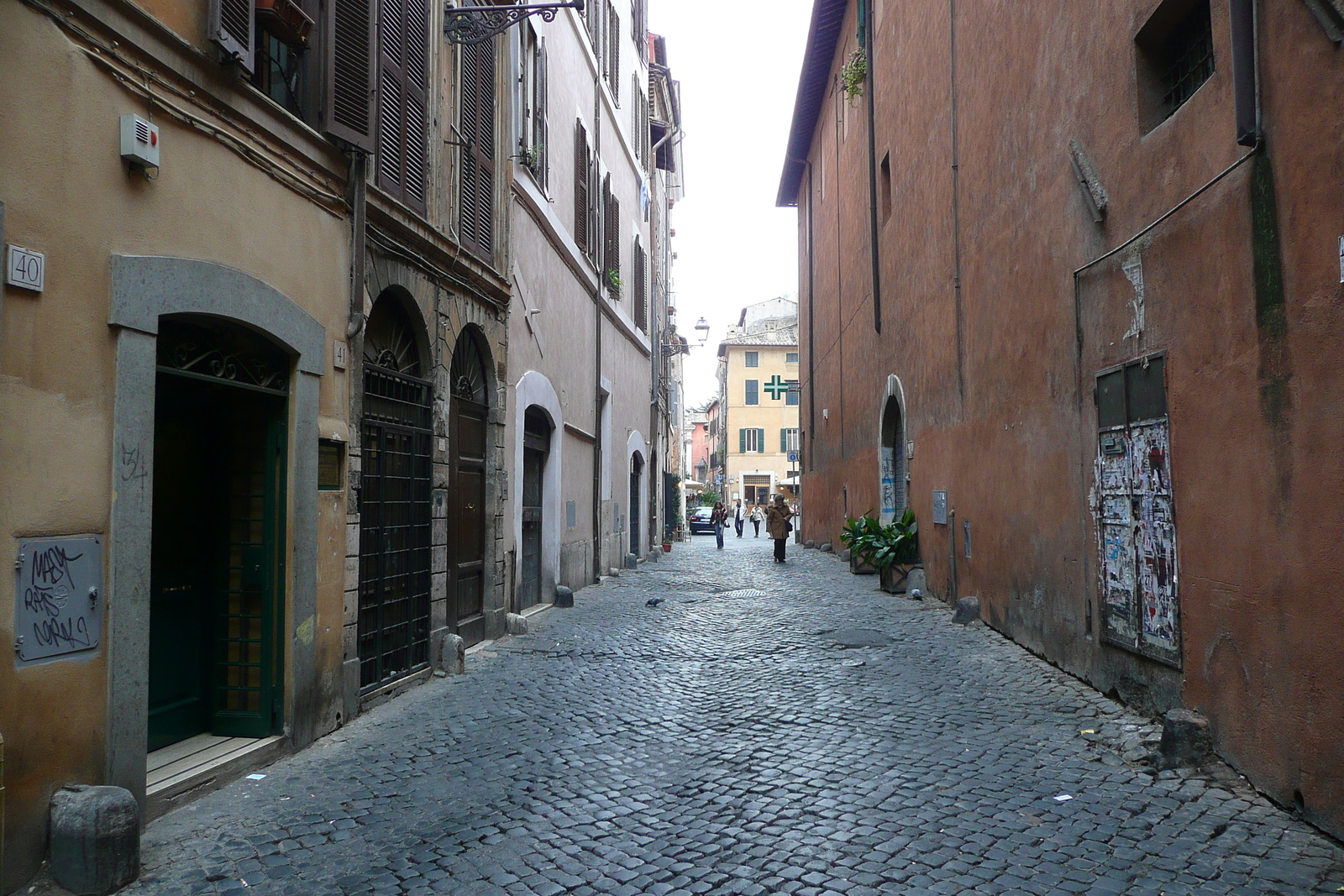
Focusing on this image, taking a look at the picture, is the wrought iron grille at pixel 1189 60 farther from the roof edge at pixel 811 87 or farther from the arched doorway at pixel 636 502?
the roof edge at pixel 811 87

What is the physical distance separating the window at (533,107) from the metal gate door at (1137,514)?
668 centimetres

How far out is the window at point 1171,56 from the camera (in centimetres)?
552

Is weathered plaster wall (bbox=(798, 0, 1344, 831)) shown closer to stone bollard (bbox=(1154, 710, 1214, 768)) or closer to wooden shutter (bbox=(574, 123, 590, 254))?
stone bollard (bbox=(1154, 710, 1214, 768))

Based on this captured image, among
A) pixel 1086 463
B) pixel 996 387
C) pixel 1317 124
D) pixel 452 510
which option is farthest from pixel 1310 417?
pixel 452 510

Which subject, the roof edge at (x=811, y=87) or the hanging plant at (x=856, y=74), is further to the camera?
the roof edge at (x=811, y=87)

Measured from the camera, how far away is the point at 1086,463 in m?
6.90

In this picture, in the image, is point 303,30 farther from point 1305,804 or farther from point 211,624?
point 1305,804

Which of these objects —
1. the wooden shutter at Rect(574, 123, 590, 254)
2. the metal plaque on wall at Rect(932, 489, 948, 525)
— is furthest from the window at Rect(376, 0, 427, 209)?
the metal plaque on wall at Rect(932, 489, 948, 525)

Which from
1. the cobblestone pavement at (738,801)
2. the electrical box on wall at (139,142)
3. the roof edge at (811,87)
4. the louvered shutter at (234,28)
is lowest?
the cobblestone pavement at (738,801)

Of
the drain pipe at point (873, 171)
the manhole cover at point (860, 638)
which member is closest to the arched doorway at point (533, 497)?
the manhole cover at point (860, 638)

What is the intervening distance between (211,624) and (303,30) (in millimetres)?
3553

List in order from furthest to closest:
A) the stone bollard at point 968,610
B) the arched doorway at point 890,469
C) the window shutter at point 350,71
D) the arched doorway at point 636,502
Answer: the arched doorway at point 636,502, the arched doorway at point 890,469, the stone bollard at point 968,610, the window shutter at point 350,71

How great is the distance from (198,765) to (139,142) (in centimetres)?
304

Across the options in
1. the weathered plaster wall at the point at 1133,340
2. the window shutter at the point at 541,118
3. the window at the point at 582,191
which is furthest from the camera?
the window at the point at 582,191
